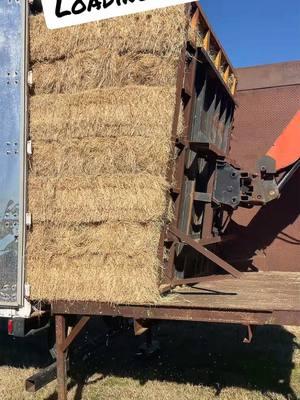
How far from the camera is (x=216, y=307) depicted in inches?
169

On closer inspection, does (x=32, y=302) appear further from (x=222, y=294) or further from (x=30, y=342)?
(x=30, y=342)

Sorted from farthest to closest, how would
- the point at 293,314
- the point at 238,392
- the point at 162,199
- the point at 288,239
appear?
the point at 288,239 → the point at 238,392 → the point at 162,199 → the point at 293,314

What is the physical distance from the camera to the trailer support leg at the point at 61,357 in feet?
15.8

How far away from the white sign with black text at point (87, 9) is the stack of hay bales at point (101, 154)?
0.09 metres

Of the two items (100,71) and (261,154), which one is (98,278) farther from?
(261,154)

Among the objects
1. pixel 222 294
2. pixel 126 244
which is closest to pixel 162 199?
pixel 126 244

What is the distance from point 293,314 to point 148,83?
235cm

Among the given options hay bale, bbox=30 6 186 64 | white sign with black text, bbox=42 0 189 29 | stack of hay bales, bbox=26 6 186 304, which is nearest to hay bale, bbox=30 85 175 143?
stack of hay bales, bbox=26 6 186 304

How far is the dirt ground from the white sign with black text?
359cm

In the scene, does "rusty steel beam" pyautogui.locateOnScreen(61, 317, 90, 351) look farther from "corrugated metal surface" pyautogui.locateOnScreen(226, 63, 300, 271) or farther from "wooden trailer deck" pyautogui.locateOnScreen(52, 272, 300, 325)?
"corrugated metal surface" pyautogui.locateOnScreen(226, 63, 300, 271)

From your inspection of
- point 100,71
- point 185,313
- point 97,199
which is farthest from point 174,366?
point 100,71

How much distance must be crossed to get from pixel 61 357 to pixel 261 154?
462cm

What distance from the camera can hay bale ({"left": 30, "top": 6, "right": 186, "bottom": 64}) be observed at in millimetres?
4461

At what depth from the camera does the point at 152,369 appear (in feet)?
20.3
